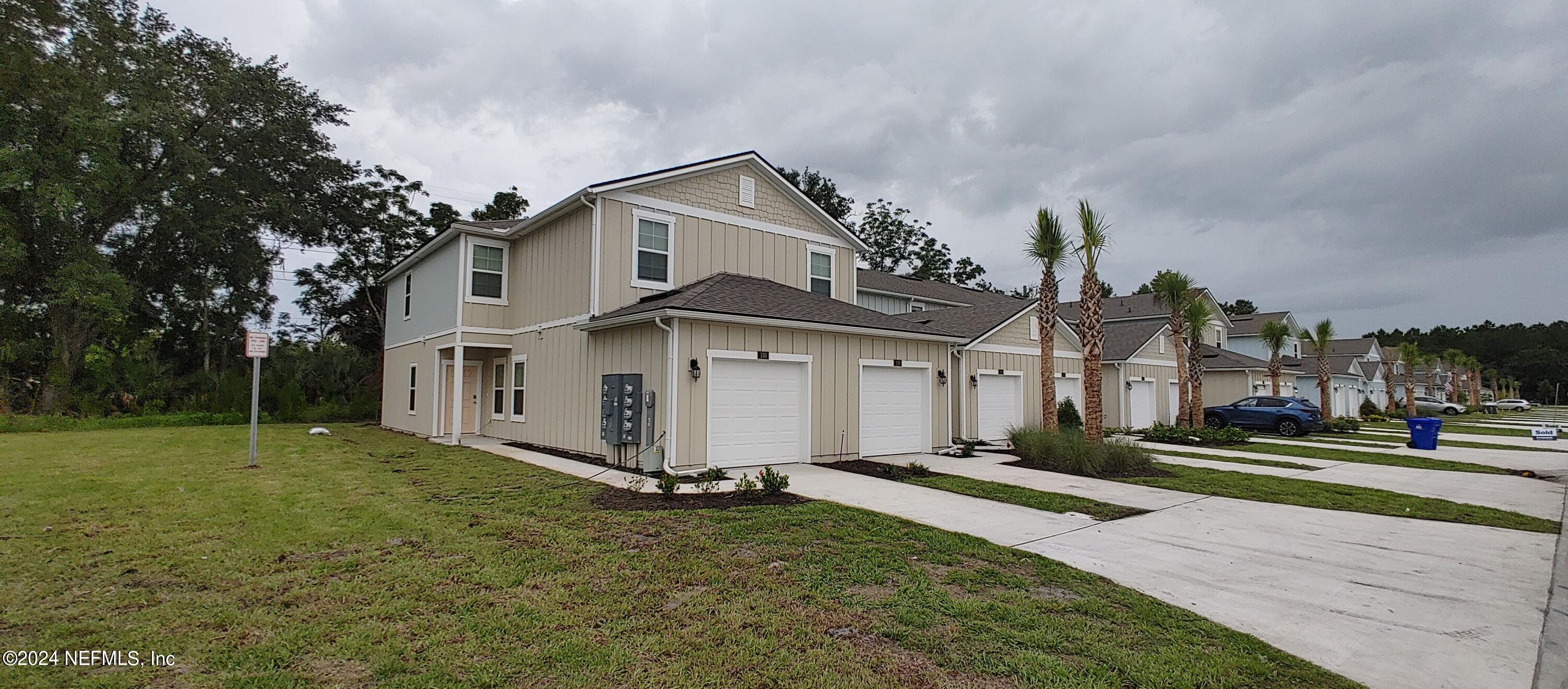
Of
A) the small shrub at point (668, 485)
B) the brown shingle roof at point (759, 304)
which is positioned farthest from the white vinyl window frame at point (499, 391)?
the small shrub at point (668, 485)

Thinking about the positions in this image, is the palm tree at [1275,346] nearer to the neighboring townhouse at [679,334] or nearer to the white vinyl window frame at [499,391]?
the neighboring townhouse at [679,334]

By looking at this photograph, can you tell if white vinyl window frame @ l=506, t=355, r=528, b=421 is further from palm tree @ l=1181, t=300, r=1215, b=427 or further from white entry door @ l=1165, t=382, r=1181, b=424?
white entry door @ l=1165, t=382, r=1181, b=424

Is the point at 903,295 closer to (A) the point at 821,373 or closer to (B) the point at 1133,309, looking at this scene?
(A) the point at 821,373

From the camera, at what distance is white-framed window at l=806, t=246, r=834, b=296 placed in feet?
50.8

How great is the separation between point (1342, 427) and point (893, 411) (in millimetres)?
19990

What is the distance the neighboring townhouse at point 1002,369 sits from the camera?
54.1 ft

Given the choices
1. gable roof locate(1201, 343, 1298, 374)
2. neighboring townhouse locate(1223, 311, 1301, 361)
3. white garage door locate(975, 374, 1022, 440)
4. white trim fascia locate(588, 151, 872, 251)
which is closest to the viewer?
white trim fascia locate(588, 151, 872, 251)

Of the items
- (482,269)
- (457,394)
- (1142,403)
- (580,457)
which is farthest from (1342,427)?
(457,394)

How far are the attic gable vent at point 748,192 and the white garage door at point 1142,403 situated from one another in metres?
14.9

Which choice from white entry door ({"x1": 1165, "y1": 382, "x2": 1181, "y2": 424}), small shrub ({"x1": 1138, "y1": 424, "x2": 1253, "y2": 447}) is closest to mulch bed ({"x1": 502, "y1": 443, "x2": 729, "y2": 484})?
small shrub ({"x1": 1138, "y1": 424, "x2": 1253, "y2": 447})

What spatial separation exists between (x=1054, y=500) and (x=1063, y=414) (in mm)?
10461

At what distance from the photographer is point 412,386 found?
749 inches

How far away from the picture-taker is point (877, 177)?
1171 inches

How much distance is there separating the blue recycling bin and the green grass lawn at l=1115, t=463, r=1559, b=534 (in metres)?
9.01
